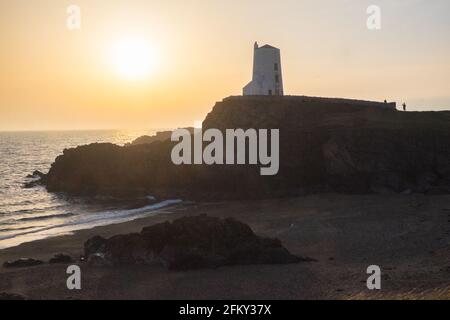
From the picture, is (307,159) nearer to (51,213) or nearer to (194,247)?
(51,213)

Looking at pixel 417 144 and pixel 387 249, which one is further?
pixel 417 144

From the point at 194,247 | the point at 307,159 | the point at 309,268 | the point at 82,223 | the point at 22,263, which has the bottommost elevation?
the point at 82,223

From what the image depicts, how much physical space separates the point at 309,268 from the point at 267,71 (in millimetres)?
38417

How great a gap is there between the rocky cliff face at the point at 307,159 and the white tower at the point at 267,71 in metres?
7.05

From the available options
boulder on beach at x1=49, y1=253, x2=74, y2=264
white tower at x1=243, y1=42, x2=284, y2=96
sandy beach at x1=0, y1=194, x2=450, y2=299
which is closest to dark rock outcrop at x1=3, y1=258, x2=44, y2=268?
boulder on beach at x1=49, y1=253, x2=74, y2=264

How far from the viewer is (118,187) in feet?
162

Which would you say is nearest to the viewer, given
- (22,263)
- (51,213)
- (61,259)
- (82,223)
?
(22,263)

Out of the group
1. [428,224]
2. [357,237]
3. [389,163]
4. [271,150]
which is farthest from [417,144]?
[357,237]

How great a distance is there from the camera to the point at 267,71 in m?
57.9

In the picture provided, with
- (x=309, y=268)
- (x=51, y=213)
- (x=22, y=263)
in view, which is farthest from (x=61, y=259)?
(x=51, y=213)

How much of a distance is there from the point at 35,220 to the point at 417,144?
31.3m

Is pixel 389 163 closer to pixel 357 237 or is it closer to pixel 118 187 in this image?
pixel 357 237
